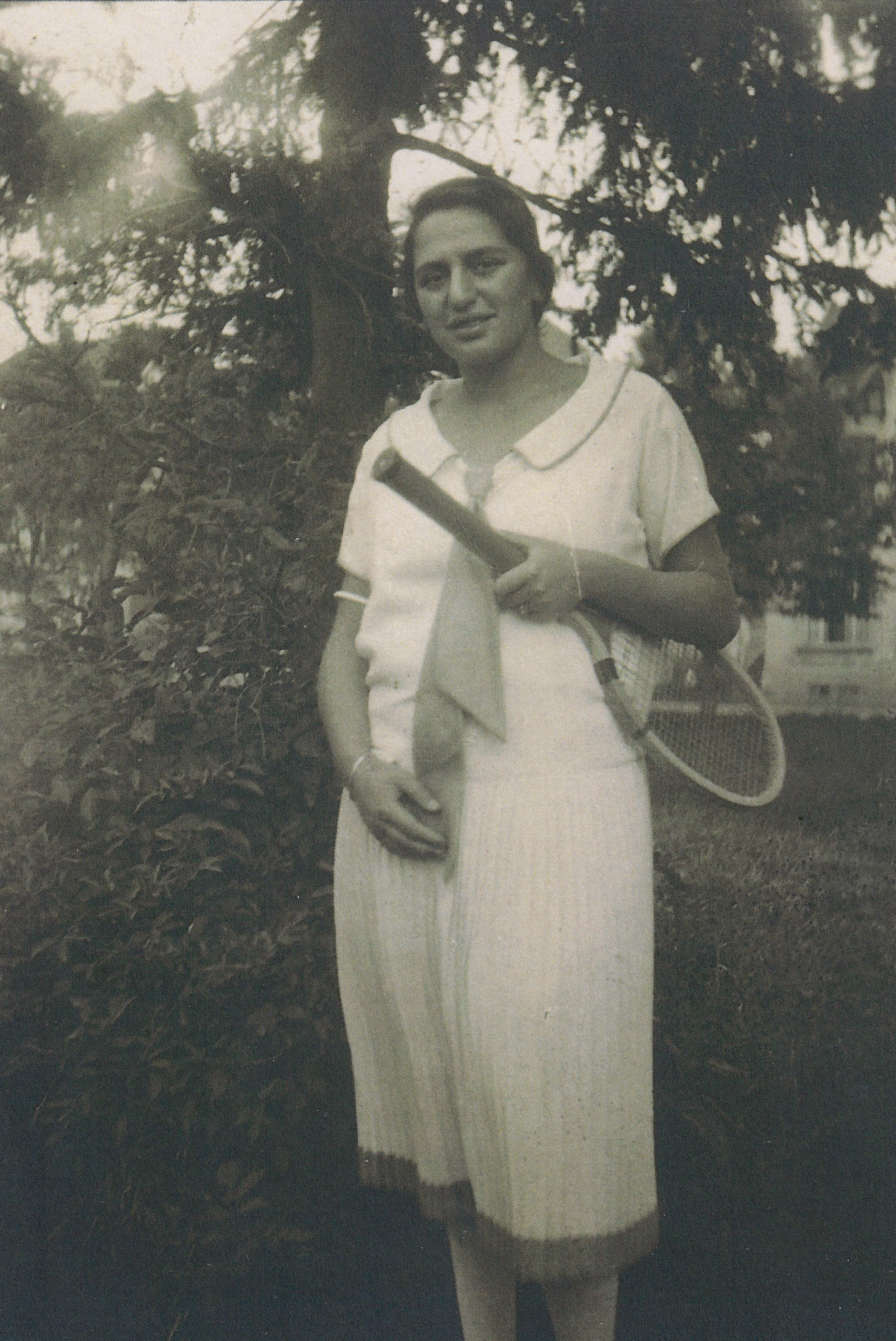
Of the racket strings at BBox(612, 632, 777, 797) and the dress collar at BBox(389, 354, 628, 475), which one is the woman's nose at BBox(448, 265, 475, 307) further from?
the racket strings at BBox(612, 632, 777, 797)

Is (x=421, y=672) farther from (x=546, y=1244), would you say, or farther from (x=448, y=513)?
(x=546, y=1244)

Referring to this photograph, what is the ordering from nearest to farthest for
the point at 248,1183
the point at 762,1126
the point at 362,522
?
the point at 362,522
the point at 248,1183
the point at 762,1126

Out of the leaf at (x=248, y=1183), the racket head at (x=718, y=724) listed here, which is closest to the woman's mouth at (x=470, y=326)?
the racket head at (x=718, y=724)

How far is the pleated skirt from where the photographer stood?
1.78m

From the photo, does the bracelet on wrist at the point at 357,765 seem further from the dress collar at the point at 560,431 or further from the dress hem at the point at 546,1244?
the dress hem at the point at 546,1244

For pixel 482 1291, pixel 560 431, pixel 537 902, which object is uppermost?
pixel 560 431

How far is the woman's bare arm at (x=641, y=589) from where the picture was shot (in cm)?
178

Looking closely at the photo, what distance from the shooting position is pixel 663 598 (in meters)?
1.84

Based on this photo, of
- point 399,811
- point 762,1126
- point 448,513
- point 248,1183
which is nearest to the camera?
point 448,513

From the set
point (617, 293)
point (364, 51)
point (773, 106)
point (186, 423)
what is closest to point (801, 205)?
point (773, 106)

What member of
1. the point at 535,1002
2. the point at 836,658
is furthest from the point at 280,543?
the point at 836,658

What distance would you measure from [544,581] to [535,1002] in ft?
2.23

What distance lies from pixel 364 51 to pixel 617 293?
35.2 inches

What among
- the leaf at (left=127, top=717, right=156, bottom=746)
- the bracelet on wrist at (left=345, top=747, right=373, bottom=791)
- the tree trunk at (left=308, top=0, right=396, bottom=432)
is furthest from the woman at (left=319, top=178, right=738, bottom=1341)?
the tree trunk at (left=308, top=0, right=396, bottom=432)
